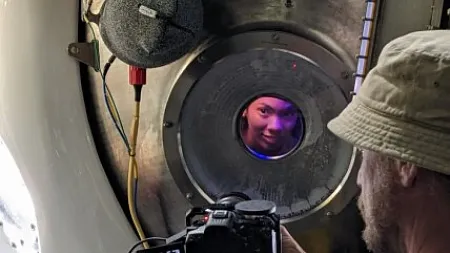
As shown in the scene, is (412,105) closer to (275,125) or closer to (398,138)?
(398,138)

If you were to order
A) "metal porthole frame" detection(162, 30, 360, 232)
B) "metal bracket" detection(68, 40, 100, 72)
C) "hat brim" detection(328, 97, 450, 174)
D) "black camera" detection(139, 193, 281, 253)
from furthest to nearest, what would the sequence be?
1. "metal bracket" detection(68, 40, 100, 72)
2. "metal porthole frame" detection(162, 30, 360, 232)
3. "black camera" detection(139, 193, 281, 253)
4. "hat brim" detection(328, 97, 450, 174)

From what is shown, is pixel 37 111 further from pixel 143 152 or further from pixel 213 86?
pixel 213 86

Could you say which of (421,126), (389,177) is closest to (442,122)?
(421,126)

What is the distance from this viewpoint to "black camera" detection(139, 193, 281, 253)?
1.16 metres

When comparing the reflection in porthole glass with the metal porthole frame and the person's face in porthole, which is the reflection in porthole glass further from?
the metal porthole frame

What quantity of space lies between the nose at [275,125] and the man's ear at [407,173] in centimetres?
52

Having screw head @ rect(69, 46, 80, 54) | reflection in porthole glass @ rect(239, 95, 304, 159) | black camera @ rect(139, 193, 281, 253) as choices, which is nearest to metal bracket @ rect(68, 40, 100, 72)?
screw head @ rect(69, 46, 80, 54)

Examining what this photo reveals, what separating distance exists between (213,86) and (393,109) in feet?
2.04

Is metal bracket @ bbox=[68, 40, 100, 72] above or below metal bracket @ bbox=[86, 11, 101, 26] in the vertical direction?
below

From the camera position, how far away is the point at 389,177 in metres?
1.06

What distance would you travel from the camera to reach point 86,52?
160cm

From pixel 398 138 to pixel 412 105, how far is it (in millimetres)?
44

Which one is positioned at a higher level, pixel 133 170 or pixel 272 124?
pixel 272 124

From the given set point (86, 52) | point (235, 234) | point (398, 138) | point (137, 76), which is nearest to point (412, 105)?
point (398, 138)
